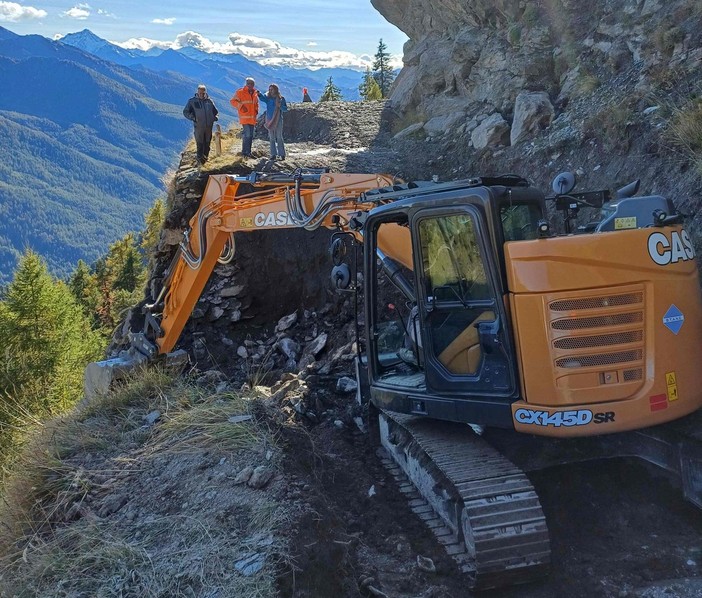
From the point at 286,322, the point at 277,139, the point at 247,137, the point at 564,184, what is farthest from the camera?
the point at 277,139

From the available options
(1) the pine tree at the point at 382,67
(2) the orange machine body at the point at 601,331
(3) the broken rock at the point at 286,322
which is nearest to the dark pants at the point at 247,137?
(3) the broken rock at the point at 286,322

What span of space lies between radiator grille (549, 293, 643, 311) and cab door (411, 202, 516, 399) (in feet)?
1.30

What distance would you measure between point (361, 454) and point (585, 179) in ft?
18.8

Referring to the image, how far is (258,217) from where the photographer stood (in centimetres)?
768

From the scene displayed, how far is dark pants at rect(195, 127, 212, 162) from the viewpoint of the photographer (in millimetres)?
13961

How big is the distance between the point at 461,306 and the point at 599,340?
3.21 ft

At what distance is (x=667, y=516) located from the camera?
4645 mm

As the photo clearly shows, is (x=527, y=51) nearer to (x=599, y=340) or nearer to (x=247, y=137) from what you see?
(x=247, y=137)

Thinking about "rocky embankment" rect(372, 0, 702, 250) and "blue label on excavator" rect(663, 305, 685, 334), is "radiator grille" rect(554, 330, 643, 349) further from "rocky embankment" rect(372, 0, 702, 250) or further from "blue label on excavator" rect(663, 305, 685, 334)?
"rocky embankment" rect(372, 0, 702, 250)

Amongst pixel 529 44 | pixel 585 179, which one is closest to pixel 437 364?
pixel 585 179

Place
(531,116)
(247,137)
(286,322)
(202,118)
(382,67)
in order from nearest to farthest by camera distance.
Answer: (286,322) → (531,116) → (202,118) → (247,137) → (382,67)

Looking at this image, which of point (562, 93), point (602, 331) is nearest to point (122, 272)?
point (562, 93)

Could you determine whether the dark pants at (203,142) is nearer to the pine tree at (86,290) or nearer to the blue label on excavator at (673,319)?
the blue label on excavator at (673,319)

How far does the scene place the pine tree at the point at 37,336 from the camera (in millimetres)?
22094
